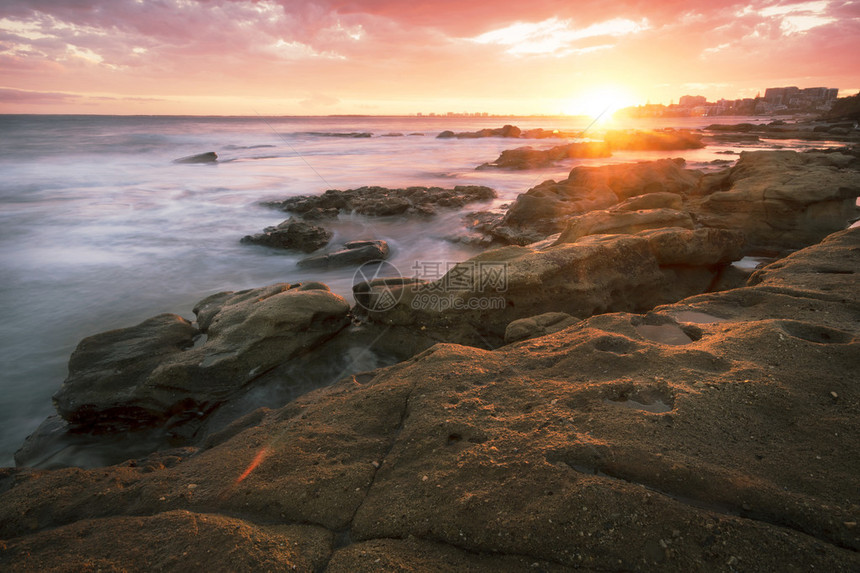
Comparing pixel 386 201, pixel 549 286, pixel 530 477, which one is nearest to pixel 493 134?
pixel 386 201

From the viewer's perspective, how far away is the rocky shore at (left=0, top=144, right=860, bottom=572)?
179 cm

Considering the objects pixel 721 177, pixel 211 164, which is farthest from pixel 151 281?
pixel 211 164

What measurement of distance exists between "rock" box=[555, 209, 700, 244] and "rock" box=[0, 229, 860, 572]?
3736mm

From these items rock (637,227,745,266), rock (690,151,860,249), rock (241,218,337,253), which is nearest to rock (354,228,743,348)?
rock (637,227,745,266)

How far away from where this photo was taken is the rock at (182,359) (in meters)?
4.50

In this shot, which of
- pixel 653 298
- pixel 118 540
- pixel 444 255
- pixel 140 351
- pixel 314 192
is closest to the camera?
pixel 118 540

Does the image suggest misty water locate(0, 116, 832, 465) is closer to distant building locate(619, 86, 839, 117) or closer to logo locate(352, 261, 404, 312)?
logo locate(352, 261, 404, 312)

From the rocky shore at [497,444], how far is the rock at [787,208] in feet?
13.3

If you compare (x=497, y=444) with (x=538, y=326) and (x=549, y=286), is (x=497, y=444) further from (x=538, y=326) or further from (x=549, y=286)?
(x=549, y=286)

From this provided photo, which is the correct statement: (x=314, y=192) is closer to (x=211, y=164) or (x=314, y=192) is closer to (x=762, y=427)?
(x=211, y=164)

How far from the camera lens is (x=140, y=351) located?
16.7 ft

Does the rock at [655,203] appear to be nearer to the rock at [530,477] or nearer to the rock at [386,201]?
the rock at [530,477]

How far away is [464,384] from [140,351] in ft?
14.3

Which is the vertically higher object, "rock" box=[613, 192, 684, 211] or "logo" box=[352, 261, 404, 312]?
"rock" box=[613, 192, 684, 211]
